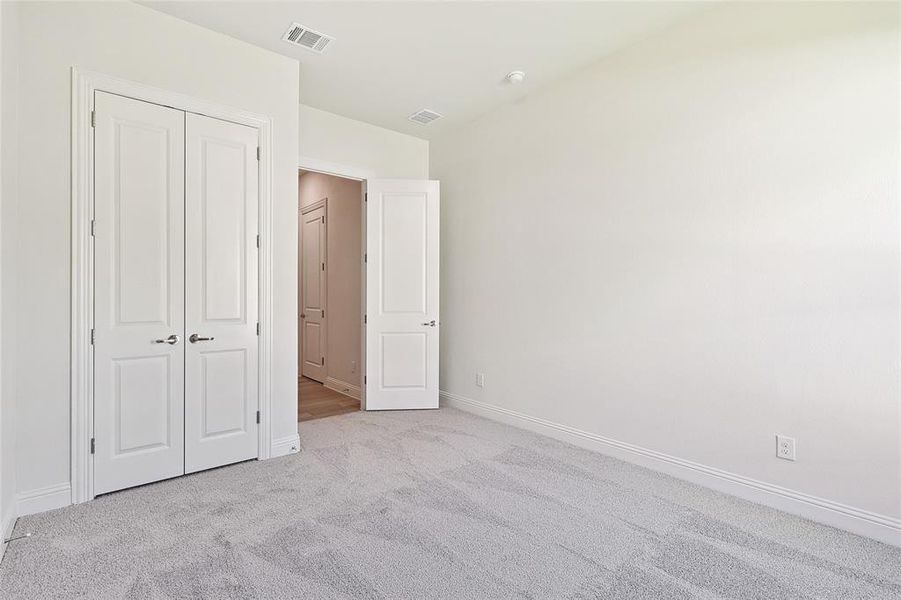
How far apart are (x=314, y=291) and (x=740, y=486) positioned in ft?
16.8

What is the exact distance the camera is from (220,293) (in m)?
2.86

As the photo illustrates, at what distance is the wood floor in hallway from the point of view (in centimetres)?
426

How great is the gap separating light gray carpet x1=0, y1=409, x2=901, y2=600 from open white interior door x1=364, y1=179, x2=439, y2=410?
147 cm

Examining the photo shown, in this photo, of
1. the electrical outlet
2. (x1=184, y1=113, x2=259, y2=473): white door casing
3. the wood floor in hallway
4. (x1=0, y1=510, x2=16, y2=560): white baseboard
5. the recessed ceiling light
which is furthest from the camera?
the wood floor in hallway

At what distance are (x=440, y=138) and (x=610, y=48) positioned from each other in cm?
205

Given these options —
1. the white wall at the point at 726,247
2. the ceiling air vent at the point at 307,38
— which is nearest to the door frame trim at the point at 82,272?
Result: the ceiling air vent at the point at 307,38

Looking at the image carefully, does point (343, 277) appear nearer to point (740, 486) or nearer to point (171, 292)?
point (171, 292)

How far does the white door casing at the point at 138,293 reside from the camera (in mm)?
2455

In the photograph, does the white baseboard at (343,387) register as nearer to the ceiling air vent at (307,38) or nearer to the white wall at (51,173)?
the white wall at (51,173)

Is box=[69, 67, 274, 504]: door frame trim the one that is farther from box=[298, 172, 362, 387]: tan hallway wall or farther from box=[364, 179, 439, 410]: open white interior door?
box=[298, 172, 362, 387]: tan hallway wall

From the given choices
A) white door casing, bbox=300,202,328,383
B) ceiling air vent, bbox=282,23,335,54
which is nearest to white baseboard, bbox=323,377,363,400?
white door casing, bbox=300,202,328,383

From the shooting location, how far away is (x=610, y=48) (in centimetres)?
306

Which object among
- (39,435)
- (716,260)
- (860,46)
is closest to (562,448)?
(716,260)

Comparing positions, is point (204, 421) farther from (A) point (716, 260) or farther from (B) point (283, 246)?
(A) point (716, 260)
